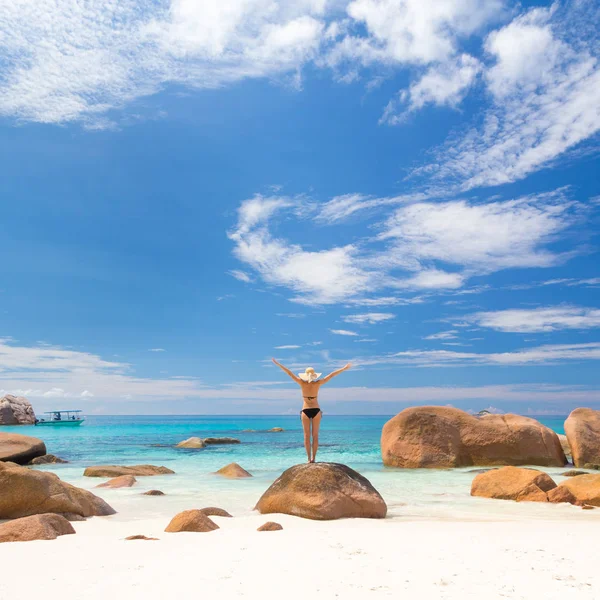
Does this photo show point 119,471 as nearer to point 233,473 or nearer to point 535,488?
point 233,473

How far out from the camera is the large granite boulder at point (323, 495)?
29.0 ft

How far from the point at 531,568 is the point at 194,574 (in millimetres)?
3385

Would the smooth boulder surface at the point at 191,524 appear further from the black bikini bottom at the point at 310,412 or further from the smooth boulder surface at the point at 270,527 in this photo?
the black bikini bottom at the point at 310,412

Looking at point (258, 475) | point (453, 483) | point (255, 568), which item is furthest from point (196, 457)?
point (255, 568)

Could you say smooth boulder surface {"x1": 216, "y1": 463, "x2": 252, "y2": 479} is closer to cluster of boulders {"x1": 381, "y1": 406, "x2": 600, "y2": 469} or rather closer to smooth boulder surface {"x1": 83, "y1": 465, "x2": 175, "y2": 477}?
smooth boulder surface {"x1": 83, "y1": 465, "x2": 175, "y2": 477}

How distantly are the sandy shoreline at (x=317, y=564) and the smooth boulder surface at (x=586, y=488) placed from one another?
10.8ft

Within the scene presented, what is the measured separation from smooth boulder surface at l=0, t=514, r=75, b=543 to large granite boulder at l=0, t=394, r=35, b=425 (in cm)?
8216

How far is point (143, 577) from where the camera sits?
5070 millimetres

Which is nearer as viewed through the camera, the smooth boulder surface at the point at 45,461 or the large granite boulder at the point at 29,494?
the large granite boulder at the point at 29,494

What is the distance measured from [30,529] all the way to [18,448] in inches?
638

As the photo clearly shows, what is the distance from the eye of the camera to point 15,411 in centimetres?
7944

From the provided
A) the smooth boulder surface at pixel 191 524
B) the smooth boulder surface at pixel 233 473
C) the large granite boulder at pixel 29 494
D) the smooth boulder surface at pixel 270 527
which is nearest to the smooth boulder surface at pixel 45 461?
the smooth boulder surface at pixel 233 473

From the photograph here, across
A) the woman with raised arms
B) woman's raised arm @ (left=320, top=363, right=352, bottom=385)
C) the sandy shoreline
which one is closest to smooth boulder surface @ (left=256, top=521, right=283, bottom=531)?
the sandy shoreline

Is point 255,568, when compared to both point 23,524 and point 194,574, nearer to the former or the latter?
point 194,574
